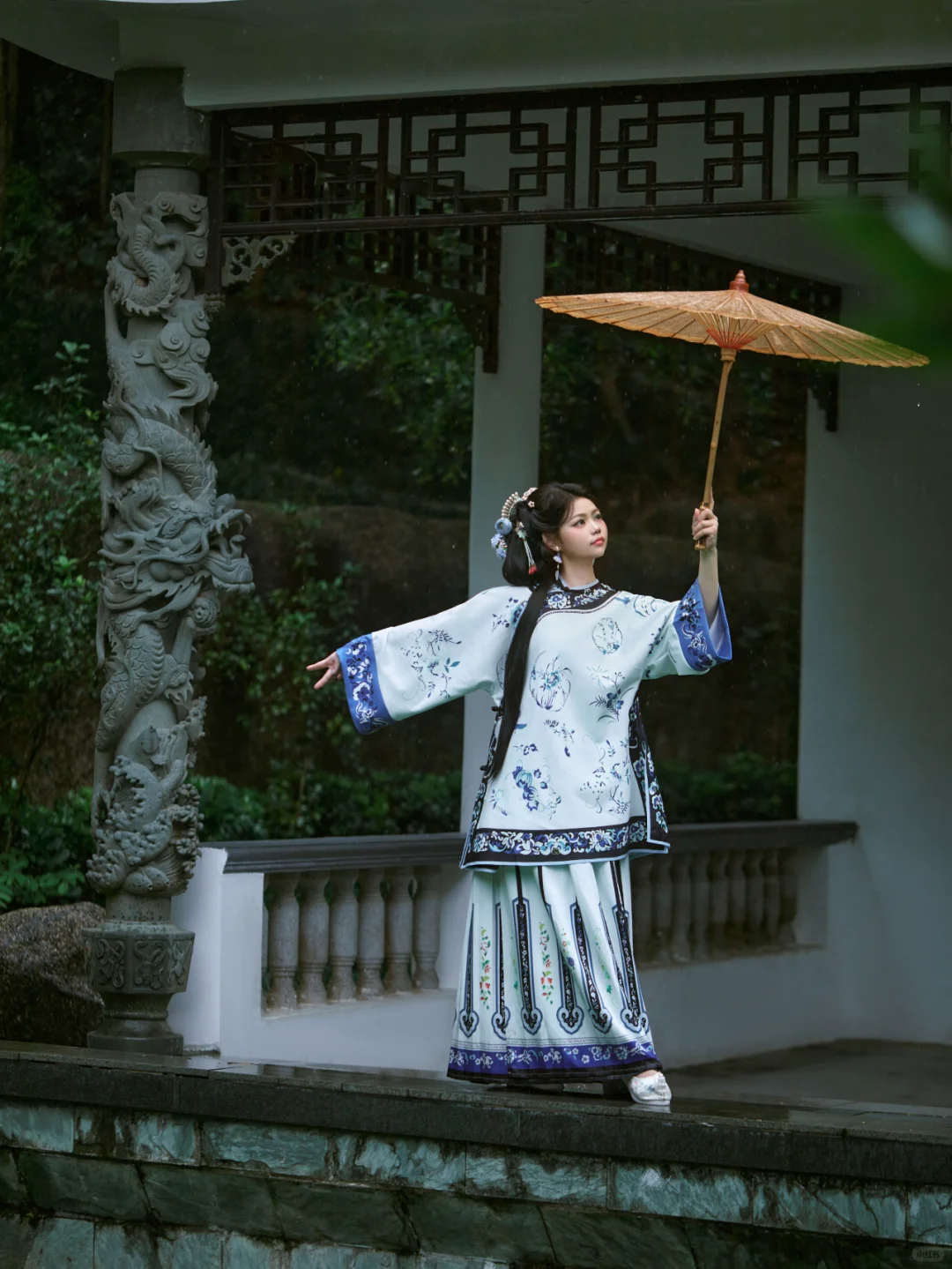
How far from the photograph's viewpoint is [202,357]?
5.32 meters

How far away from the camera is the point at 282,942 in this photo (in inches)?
224

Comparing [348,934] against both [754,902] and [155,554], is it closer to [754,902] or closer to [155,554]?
[155,554]

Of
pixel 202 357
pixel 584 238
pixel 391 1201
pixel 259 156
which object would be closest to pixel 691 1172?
pixel 391 1201

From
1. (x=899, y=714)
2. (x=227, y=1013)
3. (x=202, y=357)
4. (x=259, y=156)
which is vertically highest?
(x=259, y=156)

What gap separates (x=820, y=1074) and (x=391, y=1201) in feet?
9.24

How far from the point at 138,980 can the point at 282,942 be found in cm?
68

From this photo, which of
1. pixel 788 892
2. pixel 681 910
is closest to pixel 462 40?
pixel 681 910

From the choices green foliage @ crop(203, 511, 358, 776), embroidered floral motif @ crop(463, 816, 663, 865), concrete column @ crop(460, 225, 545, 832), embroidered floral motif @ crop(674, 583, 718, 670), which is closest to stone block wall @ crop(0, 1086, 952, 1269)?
embroidered floral motif @ crop(463, 816, 663, 865)

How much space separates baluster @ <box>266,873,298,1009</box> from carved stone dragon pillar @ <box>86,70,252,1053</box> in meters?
0.51

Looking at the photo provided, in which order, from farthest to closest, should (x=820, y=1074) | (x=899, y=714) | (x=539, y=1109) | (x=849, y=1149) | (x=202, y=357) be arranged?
(x=899, y=714) → (x=820, y=1074) → (x=202, y=357) → (x=539, y=1109) → (x=849, y=1149)

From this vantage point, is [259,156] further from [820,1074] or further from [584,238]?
[820,1074]

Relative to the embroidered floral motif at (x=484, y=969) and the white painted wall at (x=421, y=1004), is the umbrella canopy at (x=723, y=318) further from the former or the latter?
the white painted wall at (x=421, y=1004)

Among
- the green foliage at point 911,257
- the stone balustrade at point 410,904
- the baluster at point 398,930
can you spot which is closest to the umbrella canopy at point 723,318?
the stone balustrade at point 410,904

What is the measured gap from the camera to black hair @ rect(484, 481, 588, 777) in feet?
15.1
